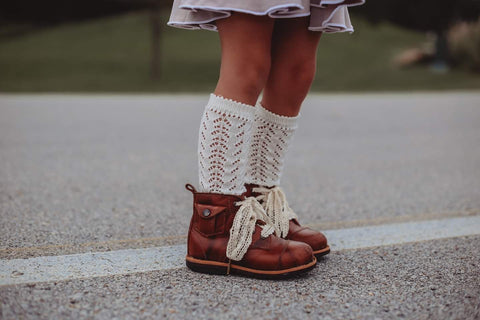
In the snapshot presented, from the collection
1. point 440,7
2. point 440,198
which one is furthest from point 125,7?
point 440,198

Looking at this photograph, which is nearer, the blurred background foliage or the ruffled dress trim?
the ruffled dress trim

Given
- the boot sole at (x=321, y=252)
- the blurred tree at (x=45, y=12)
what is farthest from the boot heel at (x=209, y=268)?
the blurred tree at (x=45, y=12)

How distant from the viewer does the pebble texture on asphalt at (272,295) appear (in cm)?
138

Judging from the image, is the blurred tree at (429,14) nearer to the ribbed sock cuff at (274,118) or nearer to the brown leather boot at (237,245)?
the ribbed sock cuff at (274,118)

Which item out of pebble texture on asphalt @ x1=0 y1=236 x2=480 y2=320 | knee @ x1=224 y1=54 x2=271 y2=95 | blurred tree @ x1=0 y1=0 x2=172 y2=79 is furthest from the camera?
blurred tree @ x1=0 y1=0 x2=172 y2=79

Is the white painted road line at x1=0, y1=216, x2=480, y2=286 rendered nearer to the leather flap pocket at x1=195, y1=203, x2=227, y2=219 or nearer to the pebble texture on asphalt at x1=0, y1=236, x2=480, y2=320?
the pebble texture on asphalt at x1=0, y1=236, x2=480, y2=320

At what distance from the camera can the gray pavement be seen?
1.45m

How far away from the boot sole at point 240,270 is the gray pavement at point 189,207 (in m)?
0.03

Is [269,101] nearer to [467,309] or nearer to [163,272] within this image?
[163,272]

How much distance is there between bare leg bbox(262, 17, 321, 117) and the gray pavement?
21.6 inches

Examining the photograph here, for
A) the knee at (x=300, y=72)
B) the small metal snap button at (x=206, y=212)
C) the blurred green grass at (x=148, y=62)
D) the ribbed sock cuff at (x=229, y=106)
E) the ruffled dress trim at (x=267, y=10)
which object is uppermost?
the ruffled dress trim at (x=267, y=10)

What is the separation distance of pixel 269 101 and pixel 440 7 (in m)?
19.1

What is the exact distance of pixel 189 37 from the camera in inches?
861

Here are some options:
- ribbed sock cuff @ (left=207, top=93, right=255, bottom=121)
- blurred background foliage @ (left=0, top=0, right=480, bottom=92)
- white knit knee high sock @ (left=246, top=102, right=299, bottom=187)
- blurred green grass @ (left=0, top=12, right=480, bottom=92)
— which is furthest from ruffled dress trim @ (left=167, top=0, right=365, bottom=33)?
blurred background foliage @ (left=0, top=0, right=480, bottom=92)
